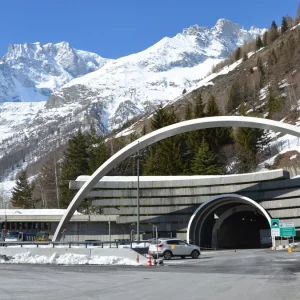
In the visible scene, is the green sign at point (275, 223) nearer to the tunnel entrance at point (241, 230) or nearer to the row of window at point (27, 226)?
the tunnel entrance at point (241, 230)

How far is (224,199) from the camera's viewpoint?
1961 inches

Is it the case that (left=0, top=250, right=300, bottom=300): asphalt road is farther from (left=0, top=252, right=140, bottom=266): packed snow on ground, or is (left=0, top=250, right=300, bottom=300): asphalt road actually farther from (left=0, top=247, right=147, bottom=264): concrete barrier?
(left=0, top=247, right=147, bottom=264): concrete barrier

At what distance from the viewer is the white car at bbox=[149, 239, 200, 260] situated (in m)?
33.1

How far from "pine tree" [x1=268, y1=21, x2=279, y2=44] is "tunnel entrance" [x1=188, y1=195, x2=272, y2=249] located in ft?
381

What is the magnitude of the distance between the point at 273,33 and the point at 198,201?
128395 mm

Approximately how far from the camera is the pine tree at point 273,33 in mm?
167875

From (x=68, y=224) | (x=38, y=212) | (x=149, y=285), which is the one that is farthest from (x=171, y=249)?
(x=38, y=212)

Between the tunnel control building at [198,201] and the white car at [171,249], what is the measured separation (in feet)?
51.0

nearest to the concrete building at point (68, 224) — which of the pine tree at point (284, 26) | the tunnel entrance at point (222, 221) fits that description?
the tunnel entrance at point (222, 221)

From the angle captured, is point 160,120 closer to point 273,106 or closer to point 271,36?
point 273,106

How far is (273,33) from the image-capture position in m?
170

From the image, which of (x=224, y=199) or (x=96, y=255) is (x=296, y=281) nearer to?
(x=96, y=255)

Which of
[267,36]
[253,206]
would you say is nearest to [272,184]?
[253,206]

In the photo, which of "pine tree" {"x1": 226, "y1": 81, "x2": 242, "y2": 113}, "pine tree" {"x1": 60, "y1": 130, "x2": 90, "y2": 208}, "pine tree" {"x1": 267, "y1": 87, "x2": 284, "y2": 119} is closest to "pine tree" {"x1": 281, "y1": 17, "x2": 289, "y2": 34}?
"pine tree" {"x1": 226, "y1": 81, "x2": 242, "y2": 113}
